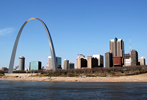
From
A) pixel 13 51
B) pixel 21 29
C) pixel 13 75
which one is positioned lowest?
pixel 13 75

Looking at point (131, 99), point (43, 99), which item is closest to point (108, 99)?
point (131, 99)

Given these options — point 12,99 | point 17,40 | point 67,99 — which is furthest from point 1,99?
point 17,40

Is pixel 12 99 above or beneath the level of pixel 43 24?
beneath

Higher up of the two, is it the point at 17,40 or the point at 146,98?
the point at 17,40

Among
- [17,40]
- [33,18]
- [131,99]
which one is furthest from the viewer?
[17,40]

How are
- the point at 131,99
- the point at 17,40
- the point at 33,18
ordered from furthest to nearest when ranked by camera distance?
the point at 17,40
the point at 33,18
the point at 131,99

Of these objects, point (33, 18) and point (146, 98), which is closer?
point (146, 98)

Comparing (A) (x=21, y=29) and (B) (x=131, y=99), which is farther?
(A) (x=21, y=29)

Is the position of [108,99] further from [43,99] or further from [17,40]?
[17,40]

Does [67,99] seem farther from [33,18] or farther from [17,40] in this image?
[17,40]
